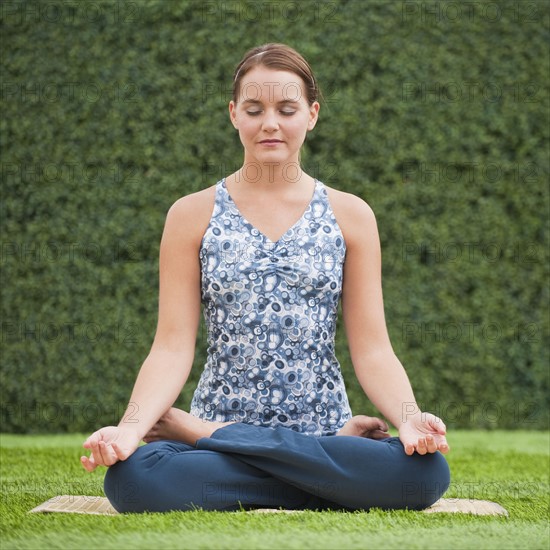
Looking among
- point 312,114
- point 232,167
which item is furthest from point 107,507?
point 232,167

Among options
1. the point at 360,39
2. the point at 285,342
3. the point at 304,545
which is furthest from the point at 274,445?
the point at 360,39

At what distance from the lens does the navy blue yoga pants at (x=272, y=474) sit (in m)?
2.91

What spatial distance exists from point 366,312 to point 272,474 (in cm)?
68

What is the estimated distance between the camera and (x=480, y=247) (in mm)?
6055

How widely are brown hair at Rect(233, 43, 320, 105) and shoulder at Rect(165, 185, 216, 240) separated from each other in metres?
0.36

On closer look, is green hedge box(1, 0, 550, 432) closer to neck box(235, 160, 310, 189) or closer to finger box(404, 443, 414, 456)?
neck box(235, 160, 310, 189)

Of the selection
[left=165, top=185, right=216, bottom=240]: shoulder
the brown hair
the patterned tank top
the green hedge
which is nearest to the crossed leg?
the patterned tank top

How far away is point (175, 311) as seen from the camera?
10.7 feet

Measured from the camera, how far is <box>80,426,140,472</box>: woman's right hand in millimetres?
2793

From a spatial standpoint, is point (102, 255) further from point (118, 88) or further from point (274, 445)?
point (274, 445)

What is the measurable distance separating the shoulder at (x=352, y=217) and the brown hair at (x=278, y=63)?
0.35 m

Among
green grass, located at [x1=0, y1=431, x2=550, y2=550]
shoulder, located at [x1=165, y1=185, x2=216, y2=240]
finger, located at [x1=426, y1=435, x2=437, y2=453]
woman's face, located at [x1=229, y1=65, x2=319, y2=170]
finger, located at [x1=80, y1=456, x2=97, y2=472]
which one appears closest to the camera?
green grass, located at [x1=0, y1=431, x2=550, y2=550]

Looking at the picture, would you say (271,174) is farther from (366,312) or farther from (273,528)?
(273,528)

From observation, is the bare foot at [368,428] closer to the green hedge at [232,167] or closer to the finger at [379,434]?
the finger at [379,434]
